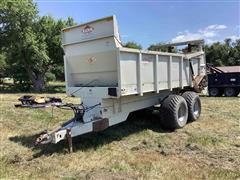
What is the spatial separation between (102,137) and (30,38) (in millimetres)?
19519

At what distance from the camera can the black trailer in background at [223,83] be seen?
17.3 metres

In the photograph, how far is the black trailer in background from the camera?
1726 centimetres

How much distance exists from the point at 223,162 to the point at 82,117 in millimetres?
2900

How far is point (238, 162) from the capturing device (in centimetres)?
475

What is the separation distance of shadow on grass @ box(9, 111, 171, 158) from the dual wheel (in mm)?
342

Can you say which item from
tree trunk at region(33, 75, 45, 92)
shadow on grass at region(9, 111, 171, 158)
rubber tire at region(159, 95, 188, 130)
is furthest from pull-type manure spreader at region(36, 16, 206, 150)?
tree trunk at region(33, 75, 45, 92)

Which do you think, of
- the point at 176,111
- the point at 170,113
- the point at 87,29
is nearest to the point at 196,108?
the point at 176,111

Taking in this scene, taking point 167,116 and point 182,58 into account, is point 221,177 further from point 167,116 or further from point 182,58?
point 182,58

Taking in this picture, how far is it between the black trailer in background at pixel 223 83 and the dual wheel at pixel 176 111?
416 inches

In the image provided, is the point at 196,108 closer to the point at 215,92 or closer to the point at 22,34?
the point at 215,92

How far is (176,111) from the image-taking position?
674cm

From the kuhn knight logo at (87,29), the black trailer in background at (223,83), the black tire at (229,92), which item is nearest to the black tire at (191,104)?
the kuhn knight logo at (87,29)

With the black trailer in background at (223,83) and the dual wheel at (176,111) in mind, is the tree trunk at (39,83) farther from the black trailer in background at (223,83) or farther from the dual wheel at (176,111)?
the dual wheel at (176,111)

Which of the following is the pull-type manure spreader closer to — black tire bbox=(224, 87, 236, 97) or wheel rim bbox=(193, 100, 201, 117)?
wheel rim bbox=(193, 100, 201, 117)
